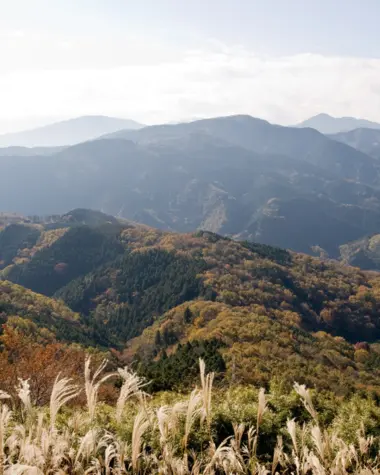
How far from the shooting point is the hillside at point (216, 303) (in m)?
53.8

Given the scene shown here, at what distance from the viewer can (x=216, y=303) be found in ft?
317

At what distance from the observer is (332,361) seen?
60781 mm

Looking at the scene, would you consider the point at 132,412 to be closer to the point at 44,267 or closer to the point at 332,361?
the point at 332,361

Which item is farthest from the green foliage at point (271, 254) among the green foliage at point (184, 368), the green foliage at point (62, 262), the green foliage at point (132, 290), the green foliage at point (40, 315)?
the green foliage at point (184, 368)

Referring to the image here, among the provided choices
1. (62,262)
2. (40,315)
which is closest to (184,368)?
(40,315)

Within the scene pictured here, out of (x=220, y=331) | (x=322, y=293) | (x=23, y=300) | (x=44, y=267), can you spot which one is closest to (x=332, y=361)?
(x=220, y=331)

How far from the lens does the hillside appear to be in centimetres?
5384

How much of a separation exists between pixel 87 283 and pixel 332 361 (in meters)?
119

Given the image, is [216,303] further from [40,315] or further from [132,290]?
[132,290]

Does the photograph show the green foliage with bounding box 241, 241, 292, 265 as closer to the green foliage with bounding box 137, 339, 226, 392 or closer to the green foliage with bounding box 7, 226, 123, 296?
the green foliage with bounding box 7, 226, 123, 296

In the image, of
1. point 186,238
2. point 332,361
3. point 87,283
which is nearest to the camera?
point 332,361

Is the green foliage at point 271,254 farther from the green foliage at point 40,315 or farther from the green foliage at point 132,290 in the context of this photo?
the green foliage at point 40,315

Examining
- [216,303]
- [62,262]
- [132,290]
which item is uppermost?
[216,303]

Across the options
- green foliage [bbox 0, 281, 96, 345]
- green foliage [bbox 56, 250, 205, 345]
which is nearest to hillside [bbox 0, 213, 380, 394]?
green foliage [bbox 56, 250, 205, 345]
